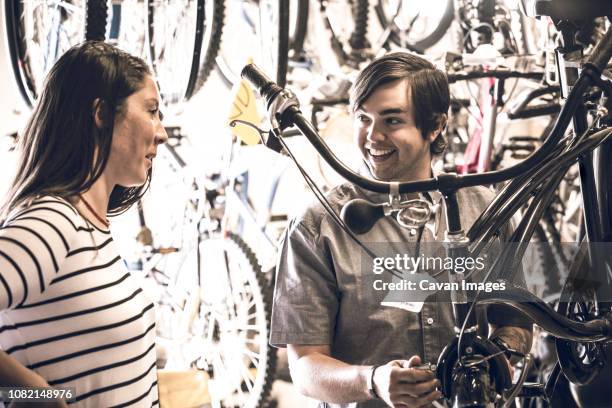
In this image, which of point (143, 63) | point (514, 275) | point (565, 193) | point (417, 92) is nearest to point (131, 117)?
point (143, 63)

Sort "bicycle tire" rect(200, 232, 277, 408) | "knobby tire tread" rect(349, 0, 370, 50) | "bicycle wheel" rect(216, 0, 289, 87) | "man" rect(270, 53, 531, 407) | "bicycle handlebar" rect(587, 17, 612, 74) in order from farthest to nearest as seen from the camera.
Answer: "knobby tire tread" rect(349, 0, 370, 50)
"bicycle tire" rect(200, 232, 277, 408)
"bicycle wheel" rect(216, 0, 289, 87)
"man" rect(270, 53, 531, 407)
"bicycle handlebar" rect(587, 17, 612, 74)

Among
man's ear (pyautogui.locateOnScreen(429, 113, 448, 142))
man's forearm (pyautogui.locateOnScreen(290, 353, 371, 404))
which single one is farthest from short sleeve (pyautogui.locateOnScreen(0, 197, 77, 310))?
man's ear (pyautogui.locateOnScreen(429, 113, 448, 142))

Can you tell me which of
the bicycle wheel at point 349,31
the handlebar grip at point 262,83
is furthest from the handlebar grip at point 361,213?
the bicycle wheel at point 349,31

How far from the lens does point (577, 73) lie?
1.35 m

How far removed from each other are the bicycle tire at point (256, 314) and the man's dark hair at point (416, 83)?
1.34m

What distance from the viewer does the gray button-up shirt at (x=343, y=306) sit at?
1414mm

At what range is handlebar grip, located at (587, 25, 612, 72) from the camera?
119 cm

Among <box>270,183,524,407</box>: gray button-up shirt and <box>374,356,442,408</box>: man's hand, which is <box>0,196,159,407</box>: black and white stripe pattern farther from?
<box>374,356,442,408</box>: man's hand

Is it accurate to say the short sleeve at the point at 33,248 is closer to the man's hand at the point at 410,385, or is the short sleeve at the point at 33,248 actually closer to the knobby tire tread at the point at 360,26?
the man's hand at the point at 410,385

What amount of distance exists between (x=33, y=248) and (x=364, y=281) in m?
0.55

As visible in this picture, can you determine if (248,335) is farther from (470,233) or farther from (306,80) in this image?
(470,233)

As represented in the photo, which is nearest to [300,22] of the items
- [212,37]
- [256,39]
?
[256,39]

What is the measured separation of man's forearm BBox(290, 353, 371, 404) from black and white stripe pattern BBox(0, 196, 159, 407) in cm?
27

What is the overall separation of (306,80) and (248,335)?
0.93m
